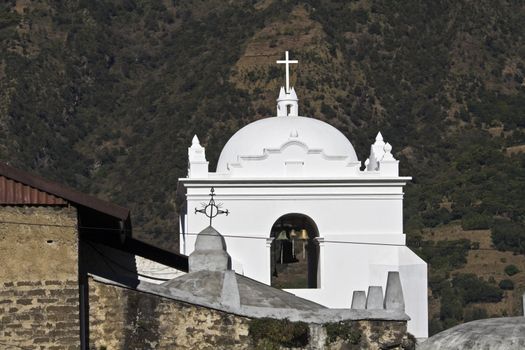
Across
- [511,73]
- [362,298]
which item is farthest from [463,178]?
[362,298]

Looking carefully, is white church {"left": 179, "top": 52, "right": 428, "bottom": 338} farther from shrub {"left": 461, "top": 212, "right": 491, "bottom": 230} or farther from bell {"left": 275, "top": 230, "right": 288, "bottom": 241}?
shrub {"left": 461, "top": 212, "right": 491, "bottom": 230}

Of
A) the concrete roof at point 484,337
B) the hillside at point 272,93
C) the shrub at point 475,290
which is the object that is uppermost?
the hillside at point 272,93

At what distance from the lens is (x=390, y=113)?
313ft

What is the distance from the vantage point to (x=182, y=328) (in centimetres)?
3173

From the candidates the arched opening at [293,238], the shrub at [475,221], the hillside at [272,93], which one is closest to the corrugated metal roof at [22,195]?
the arched opening at [293,238]

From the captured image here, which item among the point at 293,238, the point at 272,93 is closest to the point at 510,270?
the point at 272,93

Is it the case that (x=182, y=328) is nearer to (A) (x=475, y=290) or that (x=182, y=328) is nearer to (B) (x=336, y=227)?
(B) (x=336, y=227)

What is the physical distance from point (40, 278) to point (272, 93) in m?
64.5

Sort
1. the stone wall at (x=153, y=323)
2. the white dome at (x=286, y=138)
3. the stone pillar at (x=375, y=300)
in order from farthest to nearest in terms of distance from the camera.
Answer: the white dome at (x=286, y=138) → the stone pillar at (x=375, y=300) → the stone wall at (x=153, y=323)

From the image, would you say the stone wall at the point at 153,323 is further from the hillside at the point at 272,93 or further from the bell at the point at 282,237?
the hillside at the point at 272,93

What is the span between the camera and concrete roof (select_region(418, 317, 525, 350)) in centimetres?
3033

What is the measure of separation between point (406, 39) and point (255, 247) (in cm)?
5964

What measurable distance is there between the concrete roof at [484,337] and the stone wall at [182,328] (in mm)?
756

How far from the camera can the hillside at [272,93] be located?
88.4 m
